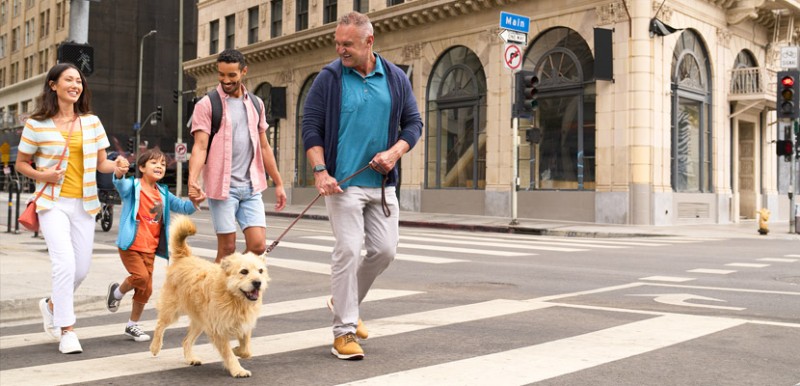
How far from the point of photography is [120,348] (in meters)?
5.56

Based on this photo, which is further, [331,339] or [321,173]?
[331,339]

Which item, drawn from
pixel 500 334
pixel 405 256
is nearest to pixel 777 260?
pixel 405 256

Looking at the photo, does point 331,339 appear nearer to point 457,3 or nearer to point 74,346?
point 74,346

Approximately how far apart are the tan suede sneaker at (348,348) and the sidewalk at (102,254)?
11.7 ft

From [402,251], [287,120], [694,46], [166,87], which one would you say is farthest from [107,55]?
[402,251]

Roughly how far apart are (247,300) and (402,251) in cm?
925

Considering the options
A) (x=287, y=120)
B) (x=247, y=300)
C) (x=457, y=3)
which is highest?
(x=457, y=3)

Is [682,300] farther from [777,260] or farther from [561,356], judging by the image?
[777,260]

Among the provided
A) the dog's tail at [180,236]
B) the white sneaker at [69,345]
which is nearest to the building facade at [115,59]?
the white sneaker at [69,345]

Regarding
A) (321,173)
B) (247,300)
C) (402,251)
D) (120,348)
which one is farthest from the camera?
(402,251)

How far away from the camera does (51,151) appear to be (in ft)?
17.9

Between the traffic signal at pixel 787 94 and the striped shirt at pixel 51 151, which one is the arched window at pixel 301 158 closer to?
the traffic signal at pixel 787 94

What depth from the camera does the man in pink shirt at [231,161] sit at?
5746 mm

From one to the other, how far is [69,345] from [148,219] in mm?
1102
